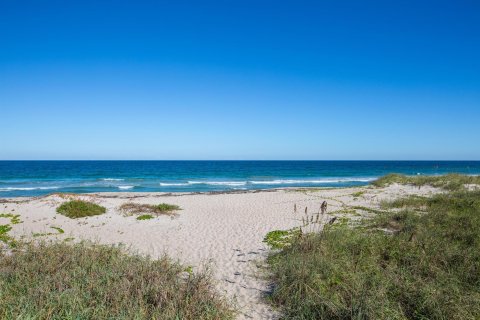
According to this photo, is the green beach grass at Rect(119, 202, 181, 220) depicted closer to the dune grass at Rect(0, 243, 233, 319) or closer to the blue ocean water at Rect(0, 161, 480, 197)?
the dune grass at Rect(0, 243, 233, 319)

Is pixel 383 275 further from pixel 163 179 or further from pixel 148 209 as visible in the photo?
pixel 163 179

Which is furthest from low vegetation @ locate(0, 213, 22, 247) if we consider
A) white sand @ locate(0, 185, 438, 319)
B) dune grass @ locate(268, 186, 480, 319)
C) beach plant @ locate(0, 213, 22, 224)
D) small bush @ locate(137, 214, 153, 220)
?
dune grass @ locate(268, 186, 480, 319)

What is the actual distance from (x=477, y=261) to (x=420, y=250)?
3.53 ft

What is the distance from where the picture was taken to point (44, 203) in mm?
17281

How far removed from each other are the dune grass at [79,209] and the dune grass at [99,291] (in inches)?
354

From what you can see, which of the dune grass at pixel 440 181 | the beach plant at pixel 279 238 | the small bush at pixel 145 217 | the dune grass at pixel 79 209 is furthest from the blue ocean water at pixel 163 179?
the beach plant at pixel 279 238

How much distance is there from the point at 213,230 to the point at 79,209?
788cm

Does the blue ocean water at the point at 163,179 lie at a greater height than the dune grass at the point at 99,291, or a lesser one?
lesser

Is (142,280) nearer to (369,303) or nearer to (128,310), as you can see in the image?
(128,310)

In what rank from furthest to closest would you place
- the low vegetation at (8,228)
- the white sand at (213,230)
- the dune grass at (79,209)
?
the dune grass at (79,209) < the low vegetation at (8,228) < the white sand at (213,230)

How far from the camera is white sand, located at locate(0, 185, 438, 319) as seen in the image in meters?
7.04

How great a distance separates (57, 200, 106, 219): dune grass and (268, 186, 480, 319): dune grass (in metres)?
11.3

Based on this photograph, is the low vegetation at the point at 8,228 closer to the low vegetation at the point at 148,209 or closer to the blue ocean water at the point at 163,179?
the low vegetation at the point at 148,209

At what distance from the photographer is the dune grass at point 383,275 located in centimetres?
478
